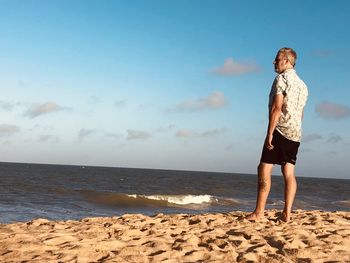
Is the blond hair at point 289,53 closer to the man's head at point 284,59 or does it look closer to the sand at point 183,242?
the man's head at point 284,59

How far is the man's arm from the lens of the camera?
15.9 ft

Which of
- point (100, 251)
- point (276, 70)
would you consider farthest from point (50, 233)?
point (276, 70)

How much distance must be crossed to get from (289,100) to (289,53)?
62cm

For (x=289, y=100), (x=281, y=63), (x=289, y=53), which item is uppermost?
(x=289, y=53)

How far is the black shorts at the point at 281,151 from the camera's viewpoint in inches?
195

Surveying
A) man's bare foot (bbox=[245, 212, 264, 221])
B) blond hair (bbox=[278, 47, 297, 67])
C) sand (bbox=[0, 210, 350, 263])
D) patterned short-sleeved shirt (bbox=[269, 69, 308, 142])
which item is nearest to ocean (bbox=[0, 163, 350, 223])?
sand (bbox=[0, 210, 350, 263])

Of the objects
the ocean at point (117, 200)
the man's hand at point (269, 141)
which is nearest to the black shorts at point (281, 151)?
the man's hand at point (269, 141)

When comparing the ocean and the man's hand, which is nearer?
the man's hand

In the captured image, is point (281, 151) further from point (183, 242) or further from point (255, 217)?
point (183, 242)

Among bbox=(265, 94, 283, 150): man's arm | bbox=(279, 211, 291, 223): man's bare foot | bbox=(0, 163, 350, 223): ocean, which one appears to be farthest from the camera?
bbox=(0, 163, 350, 223): ocean

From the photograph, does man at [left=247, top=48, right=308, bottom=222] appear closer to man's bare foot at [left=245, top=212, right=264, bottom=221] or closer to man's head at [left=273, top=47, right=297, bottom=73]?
man's head at [left=273, top=47, right=297, bottom=73]

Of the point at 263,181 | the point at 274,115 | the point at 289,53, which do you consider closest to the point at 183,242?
the point at 263,181

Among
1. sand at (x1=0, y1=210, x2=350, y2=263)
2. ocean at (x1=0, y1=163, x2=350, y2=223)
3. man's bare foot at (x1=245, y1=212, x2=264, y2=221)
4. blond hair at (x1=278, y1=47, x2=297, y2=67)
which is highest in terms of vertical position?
blond hair at (x1=278, y1=47, x2=297, y2=67)

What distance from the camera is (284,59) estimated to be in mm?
5062
